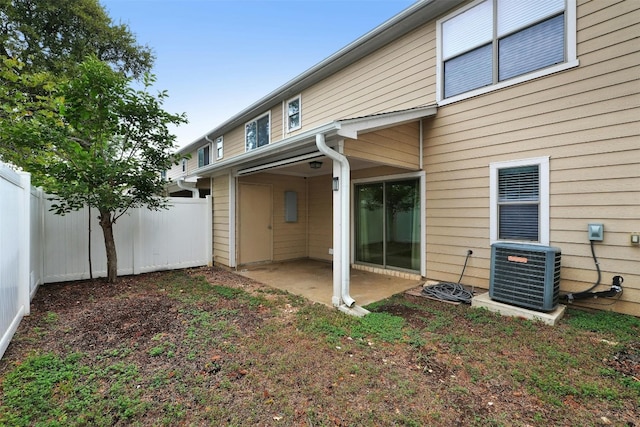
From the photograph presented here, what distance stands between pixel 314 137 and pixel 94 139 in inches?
166

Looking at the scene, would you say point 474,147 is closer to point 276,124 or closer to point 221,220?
point 221,220

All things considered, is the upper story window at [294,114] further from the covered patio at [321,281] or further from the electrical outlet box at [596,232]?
the electrical outlet box at [596,232]

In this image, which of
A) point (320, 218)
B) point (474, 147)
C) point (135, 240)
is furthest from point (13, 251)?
point (474, 147)

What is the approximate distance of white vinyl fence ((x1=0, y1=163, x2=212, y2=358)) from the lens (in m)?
2.96

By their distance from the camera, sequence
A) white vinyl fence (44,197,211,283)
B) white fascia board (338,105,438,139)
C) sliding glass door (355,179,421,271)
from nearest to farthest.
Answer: white fascia board (338,105,438,139), white vinyl fence (44,197,211,283), sliding glass door (355,179,421,271)

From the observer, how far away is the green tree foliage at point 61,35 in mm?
9875

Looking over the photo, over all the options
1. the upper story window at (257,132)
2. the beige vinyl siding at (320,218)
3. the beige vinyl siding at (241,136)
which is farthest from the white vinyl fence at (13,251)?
the upper story window at (257,132)

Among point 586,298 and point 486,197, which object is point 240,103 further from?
point 586,298

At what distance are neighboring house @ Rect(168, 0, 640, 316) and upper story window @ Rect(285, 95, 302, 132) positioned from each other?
3.87 feet

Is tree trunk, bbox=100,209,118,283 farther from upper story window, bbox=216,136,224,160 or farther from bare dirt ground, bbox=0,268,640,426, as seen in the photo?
upper story window, bbox=216,136,224,160

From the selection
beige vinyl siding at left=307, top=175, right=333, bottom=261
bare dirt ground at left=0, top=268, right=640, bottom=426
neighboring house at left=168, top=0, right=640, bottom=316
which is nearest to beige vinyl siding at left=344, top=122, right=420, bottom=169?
neighboring house at left=168, top=0, right=640, bottom=316

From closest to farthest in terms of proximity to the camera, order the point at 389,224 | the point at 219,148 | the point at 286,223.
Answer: the point at 389,224, the point at 286,223, the point at 219,148

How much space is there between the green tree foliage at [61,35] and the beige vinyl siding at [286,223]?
24.5 ft

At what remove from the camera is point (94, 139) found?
5.18m
